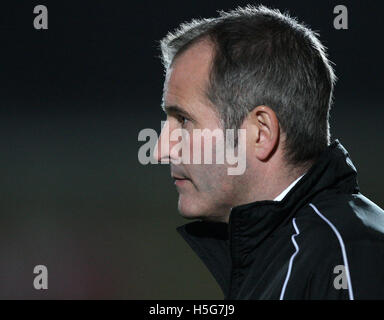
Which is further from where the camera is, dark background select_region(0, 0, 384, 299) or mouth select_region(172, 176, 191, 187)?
dark background select_region(0, 0, 384, 299)

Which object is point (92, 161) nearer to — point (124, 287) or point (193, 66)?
point (124, 287)

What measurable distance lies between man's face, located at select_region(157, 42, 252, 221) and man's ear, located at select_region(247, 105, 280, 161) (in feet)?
0.17

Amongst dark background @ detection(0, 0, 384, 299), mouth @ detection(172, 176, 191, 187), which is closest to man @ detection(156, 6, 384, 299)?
mouth @ detection(172, 176, 191, 187)

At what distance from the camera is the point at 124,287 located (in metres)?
2.79

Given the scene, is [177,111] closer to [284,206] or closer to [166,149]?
[166,149]

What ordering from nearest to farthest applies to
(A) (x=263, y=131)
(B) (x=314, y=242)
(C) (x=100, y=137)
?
(B) (x=314, y=242) → (A) (x=263, y=131) → (C) (x=100, y=137)

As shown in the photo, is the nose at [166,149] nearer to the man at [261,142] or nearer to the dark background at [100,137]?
the man at [261,142]

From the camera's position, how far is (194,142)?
1.06 m

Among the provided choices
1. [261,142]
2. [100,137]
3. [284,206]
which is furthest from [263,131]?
[100,137]

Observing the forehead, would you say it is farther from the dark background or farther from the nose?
the dark background

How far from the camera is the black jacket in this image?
2.79 feet

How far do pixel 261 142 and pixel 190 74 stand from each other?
166 millimetres

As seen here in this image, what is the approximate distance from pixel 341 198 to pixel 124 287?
76.4 inches

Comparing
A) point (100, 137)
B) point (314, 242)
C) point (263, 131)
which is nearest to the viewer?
point (314, 242)
